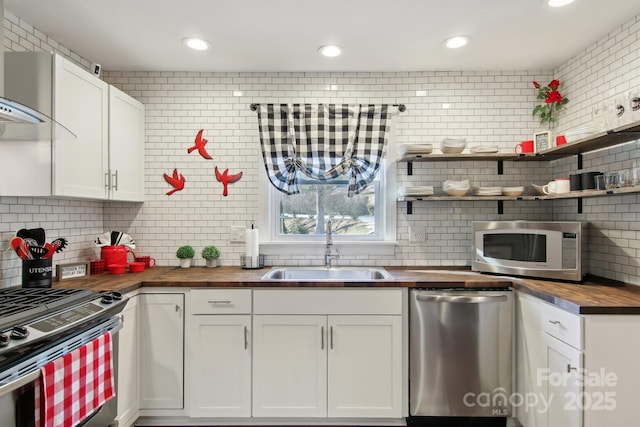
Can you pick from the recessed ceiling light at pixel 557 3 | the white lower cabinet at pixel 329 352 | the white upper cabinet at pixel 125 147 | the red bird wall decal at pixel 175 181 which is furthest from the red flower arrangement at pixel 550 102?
the white upper cabinet at pixel 125 147

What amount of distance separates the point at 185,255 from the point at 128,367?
84cm

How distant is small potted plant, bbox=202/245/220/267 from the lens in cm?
273

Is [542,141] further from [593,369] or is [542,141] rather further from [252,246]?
[252,246]

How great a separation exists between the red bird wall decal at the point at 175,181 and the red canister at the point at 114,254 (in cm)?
56

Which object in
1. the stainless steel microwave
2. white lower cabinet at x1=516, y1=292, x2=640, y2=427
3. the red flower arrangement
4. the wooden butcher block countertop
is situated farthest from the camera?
the red flower arrangement

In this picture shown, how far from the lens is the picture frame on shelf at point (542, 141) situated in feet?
8.15

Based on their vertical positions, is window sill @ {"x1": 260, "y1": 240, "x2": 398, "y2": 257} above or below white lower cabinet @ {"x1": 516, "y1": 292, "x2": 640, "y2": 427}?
above

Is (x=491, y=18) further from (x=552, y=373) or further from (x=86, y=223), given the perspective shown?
(x=86, y=223)

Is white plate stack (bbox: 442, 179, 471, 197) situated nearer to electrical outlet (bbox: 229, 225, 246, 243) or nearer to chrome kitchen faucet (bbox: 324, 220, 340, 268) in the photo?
chrome kitchen faucet (bbox: 324, 220, 340, 268)

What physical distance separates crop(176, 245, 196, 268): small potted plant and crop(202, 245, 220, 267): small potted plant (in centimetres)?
9

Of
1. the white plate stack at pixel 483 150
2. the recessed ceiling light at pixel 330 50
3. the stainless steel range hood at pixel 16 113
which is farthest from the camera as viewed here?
the white plate stack at pixel 483 150

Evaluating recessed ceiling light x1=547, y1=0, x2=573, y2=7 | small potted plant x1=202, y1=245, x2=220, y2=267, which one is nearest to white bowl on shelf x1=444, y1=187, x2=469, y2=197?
recessed ceiling light x1=547, y1=0, x2=573, y2=7

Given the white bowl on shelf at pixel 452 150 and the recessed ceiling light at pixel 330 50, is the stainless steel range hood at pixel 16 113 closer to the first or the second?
the recessed ceiling light at pixel 330 50

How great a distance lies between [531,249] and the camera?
2.32 metres
